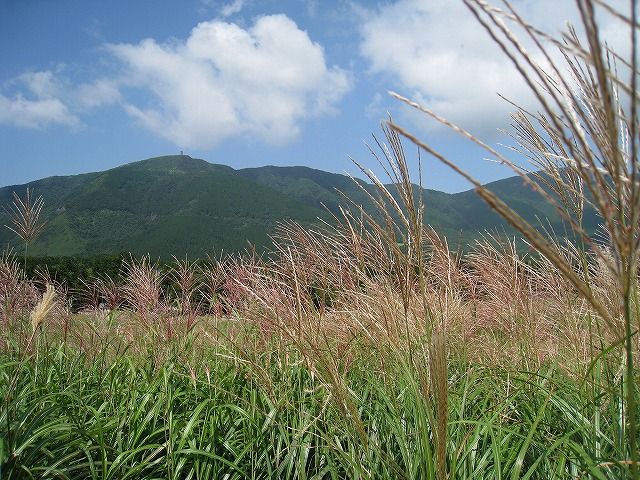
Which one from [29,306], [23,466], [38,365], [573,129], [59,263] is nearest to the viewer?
[573,129]

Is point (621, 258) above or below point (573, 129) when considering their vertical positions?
below

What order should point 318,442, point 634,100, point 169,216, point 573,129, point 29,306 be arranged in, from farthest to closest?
point 169,216
point 29,306
point 318,442
point 573,129
point 634,100

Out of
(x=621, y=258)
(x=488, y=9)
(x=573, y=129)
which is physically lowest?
(x=621, y=258)

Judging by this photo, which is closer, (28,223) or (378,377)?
(378,377)

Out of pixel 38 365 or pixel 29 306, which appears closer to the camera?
pixel 38 365

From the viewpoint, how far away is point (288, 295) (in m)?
3.13

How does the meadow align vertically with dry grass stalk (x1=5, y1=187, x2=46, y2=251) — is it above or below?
below

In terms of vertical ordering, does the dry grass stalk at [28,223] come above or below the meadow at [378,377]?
above

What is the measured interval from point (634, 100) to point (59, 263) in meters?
20.4

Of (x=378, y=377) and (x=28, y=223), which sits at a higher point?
(x=28, y=223)

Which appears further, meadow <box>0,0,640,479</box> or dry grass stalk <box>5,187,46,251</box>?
dry grass stalk <box>5,187,46,251</box>

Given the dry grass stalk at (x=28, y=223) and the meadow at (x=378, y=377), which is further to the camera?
the dry grass stalk at (x=28, y=223)

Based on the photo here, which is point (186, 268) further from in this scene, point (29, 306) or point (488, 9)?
point (488, 9)

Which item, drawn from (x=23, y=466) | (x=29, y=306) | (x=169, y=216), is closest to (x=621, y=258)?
(x=23, y=466)
